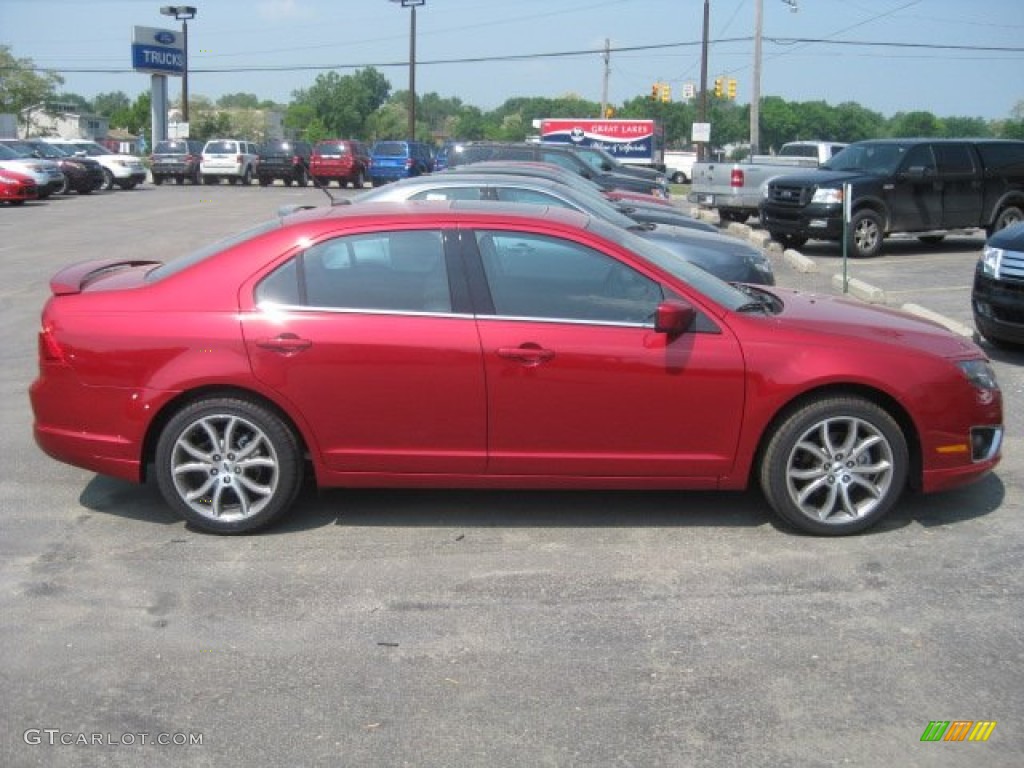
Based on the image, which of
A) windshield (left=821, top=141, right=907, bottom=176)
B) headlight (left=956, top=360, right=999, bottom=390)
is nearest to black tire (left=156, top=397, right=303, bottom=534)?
headlight (left=956, top=360, right=999, bottom=390)

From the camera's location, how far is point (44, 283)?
45.1ft

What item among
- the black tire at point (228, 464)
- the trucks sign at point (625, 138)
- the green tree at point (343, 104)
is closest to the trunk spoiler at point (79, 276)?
the black tire at point (228, 464)

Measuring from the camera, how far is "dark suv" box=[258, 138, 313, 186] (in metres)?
43.3

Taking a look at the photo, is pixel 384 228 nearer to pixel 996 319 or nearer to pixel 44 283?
pixel 996 319

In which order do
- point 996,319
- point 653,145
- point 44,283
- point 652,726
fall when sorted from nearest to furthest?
point 652,726 → point 996,319 → point 44,283 → point 653,145

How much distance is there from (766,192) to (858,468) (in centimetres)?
1368

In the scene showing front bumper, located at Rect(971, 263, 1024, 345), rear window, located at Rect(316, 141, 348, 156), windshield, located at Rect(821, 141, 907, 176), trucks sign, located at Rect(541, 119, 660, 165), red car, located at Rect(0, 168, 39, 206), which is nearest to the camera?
front bumper, located at Rect(971, 263, 1024, 345)

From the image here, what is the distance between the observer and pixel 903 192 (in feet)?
56.4

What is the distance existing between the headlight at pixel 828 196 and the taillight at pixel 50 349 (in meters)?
13.9

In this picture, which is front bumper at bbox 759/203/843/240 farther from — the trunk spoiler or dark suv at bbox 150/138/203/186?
dark suv at bbox 150/138/203/186

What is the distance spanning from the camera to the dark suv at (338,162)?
41281mm

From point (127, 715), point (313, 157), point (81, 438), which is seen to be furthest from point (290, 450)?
point (313, 157)

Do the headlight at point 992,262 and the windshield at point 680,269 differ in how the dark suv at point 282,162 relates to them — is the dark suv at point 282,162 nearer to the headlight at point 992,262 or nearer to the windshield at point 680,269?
the headlight at point 992,262

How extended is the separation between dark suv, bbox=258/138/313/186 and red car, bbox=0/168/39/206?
1488 centimetres
